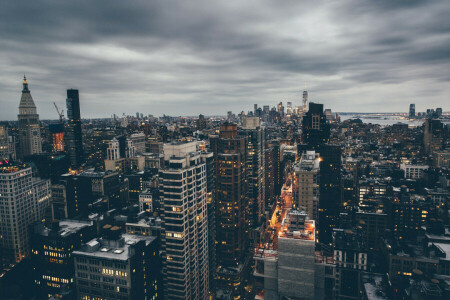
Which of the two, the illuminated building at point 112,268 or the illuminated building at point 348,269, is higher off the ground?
the illuminated building at point 112,268

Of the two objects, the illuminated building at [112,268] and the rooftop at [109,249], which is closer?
the illuminated building at [112,268]

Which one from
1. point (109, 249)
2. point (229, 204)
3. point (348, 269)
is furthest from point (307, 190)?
point (109, 249)

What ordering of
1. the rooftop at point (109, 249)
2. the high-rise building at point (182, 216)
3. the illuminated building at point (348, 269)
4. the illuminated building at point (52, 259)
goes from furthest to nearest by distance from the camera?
the illuminated building at point (348, 269), the illuminated building at point (52, 259), the high-rise building at point (182, 216), the rooftop at point (109, 249)

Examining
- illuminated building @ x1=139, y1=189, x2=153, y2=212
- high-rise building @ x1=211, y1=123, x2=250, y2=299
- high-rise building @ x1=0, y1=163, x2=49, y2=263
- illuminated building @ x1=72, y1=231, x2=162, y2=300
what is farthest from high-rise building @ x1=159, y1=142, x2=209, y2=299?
high-rise building @ x1=0, y1=163, x2=49, y2=263

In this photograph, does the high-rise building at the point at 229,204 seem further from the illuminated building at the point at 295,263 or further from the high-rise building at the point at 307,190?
the illuminated building at the point at 295,263

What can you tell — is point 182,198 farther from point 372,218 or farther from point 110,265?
point 372,218

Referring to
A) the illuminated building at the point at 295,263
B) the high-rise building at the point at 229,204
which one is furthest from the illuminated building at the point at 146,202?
the illuminated building at the point at 295,263

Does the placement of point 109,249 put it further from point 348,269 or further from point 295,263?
point 348,269
